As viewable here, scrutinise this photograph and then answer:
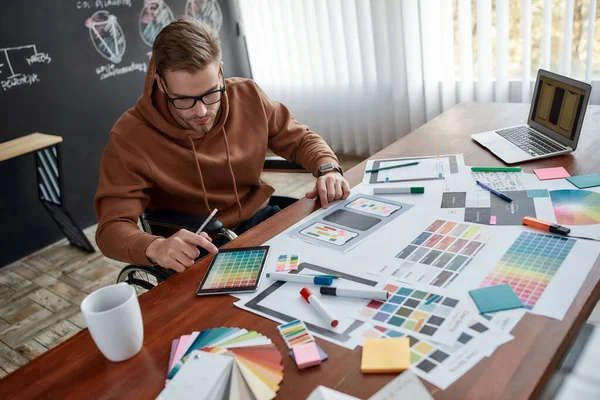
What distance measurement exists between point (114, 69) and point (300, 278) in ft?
9.18

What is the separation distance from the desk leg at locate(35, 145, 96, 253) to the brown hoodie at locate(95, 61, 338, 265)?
60.6 inches

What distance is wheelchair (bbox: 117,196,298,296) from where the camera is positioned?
1415mm

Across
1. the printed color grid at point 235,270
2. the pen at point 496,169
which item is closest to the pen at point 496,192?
the pen at point 496,169

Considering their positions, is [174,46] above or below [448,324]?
above

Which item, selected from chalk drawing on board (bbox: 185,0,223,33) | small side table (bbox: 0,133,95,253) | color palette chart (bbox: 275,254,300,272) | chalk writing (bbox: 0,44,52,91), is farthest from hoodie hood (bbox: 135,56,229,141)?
chalk drawing on board (bbox: 185,0,223,33)

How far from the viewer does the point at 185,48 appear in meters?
1.41

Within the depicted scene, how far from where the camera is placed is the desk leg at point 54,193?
9.67 feet

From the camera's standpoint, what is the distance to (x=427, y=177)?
4.79 feet

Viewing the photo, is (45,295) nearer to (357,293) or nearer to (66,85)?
(66,85)

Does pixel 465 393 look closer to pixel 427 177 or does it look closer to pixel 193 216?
pixel 427 177

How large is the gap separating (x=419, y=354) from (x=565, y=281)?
0.32 meters

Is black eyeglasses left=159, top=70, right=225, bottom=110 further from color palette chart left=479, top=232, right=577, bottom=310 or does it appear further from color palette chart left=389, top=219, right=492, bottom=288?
color palette chart left=479, top=232, right=577, bottom=310

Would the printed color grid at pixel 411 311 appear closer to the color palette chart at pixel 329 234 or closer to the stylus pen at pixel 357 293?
the stylus pen at pixel 357 293

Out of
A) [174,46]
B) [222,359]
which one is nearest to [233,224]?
[174,46]
